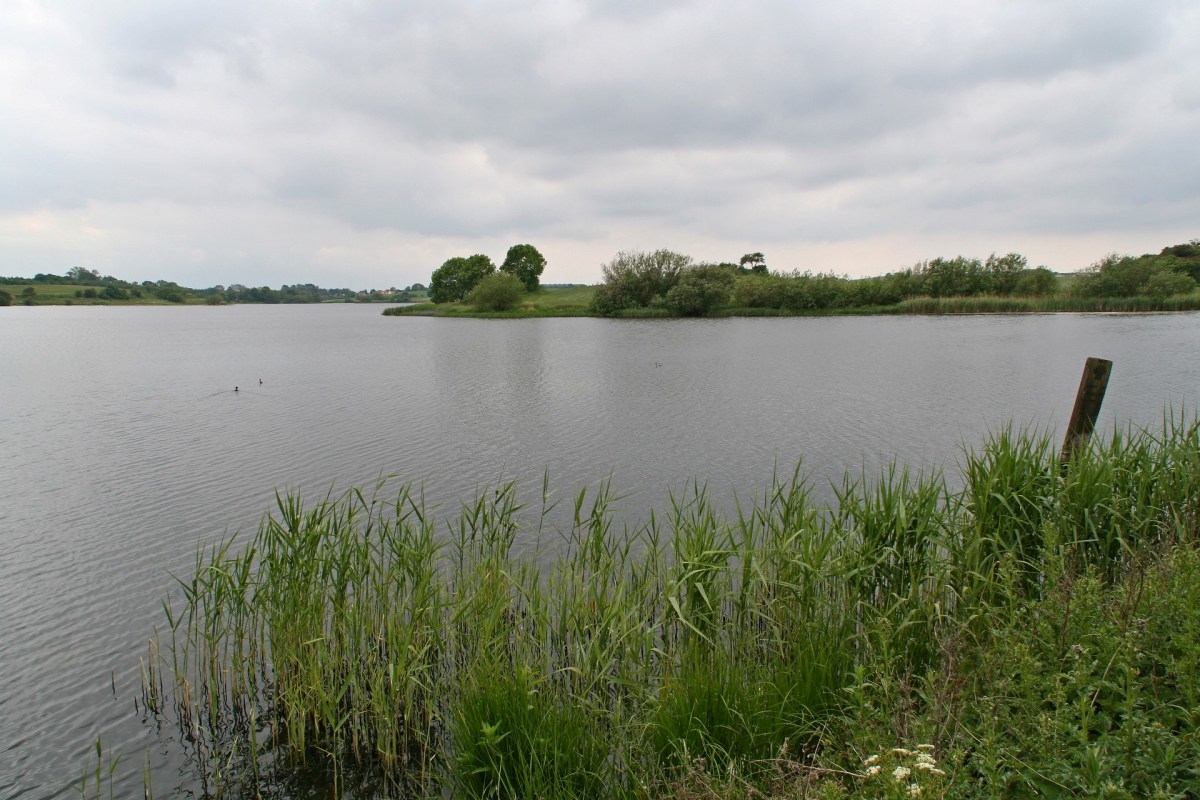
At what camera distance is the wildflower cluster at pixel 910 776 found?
2.46 m

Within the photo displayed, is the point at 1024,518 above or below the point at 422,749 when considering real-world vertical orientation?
above

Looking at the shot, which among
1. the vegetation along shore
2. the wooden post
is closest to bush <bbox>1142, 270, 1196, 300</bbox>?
the vegetation along shore

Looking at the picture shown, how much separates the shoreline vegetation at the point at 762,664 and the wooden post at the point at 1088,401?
55cm

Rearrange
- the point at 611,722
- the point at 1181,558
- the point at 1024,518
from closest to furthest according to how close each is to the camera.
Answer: the point at 1181,558
the point at 611,722
the point at 1024,518

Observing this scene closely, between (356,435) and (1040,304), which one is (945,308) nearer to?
(1040,304)

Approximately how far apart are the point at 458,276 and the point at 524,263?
12373 mm

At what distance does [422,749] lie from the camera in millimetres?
5215

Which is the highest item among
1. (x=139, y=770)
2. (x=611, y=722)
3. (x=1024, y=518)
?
(x=1024, y=518)

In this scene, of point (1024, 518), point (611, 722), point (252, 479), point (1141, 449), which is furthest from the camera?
point (252, 479)

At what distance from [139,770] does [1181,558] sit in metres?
7.80

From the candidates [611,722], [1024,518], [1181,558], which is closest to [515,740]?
[611,722]

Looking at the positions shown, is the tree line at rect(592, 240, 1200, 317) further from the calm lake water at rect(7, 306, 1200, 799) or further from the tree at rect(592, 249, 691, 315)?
the calm lake water at rect(7, 306, 1200, 799)

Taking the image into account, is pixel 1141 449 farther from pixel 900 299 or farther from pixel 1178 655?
pixel 900 299

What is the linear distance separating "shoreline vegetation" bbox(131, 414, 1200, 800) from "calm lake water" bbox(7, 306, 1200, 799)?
1022 mm
